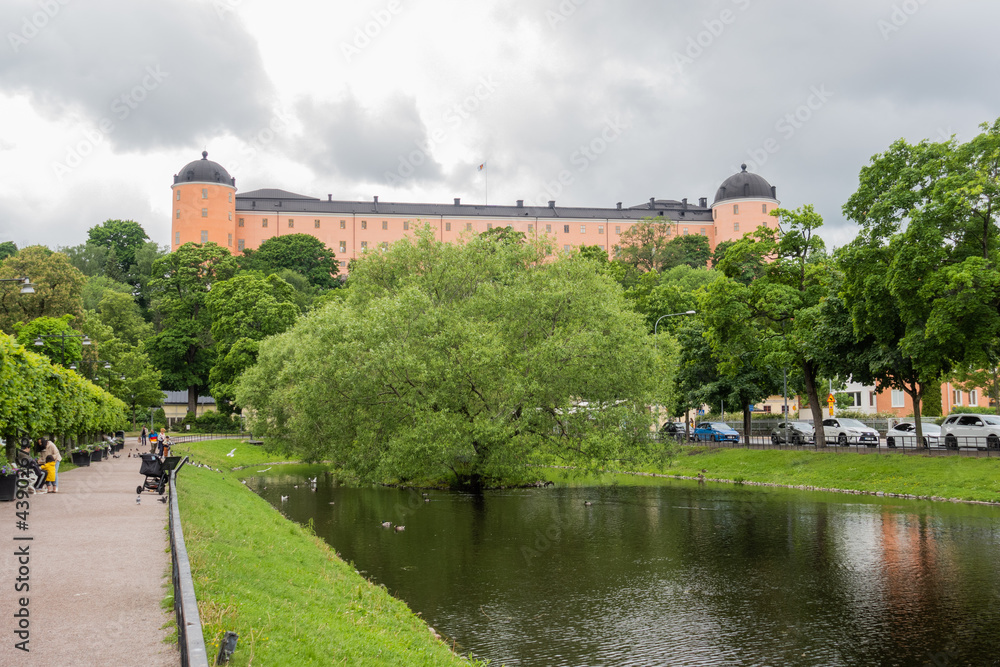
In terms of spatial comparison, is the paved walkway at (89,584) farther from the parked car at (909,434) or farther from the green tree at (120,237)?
the green tree at (120,237)

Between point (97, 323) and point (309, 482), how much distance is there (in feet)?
133

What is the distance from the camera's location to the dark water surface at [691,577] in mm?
13523

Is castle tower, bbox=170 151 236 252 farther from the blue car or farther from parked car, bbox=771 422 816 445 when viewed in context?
parked car, bbox=771 422 816 445

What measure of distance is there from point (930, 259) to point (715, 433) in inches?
1021

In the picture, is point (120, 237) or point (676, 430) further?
point (120, 237)

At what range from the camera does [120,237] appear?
130 metres

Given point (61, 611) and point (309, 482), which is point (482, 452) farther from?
point (61, 611)

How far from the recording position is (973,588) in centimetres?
1694

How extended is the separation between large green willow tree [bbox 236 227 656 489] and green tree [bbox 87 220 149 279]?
4080 inches

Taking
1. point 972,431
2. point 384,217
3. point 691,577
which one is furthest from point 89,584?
point 384,217

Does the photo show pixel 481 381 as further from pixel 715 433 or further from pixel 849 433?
pixel 849 433

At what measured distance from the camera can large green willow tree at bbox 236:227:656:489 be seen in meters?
32.9

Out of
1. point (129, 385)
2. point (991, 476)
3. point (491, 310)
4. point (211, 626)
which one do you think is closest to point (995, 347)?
point (991, 476)

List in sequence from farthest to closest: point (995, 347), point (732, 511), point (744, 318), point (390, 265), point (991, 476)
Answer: point (744, 318), point (390, 265), point (995, 347), point (991, 476), point (732, 511)
